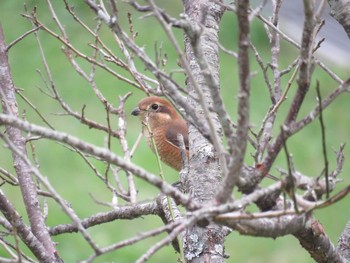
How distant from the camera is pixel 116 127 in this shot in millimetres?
8508

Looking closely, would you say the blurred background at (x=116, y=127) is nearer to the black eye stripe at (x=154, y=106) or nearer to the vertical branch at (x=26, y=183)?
the black eye stripe at (x=154, y=106)

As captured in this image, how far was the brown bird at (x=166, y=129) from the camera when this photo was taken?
237 inches

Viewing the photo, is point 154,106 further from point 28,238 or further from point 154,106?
point 28,238

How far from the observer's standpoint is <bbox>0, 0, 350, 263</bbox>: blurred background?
7090 mm

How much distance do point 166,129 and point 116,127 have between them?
7.43 feet

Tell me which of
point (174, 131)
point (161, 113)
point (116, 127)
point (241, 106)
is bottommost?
point (241, 106)

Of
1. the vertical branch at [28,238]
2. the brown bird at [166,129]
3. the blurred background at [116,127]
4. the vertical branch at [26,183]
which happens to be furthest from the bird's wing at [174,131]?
the vertical branch at [28,238]

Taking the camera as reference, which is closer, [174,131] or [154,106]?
[154,106]

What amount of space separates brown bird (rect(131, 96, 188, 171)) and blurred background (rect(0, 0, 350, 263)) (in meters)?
0.69

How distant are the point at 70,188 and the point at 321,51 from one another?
15.0ft

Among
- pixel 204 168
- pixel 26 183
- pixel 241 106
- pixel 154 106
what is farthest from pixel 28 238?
pixel 154 106

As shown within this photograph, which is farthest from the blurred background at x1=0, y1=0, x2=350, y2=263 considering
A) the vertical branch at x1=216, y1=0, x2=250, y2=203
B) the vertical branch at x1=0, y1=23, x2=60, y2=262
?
the vertical branch at x1=216, y1=0, x2=250, y2=203

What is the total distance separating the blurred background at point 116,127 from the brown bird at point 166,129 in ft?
2.27

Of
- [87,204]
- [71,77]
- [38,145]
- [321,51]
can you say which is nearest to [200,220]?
[87,204]
